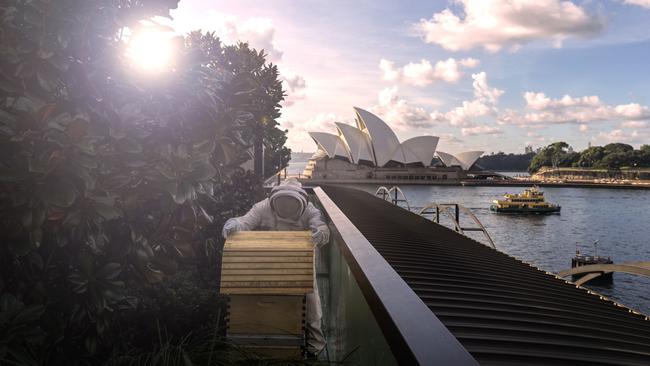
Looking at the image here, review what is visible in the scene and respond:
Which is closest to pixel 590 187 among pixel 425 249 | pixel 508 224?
pixel 508 224

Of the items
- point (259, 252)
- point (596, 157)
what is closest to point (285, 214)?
point (259, 252)

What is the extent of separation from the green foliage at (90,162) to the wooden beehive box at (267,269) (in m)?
0.32

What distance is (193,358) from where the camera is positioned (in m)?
3.19

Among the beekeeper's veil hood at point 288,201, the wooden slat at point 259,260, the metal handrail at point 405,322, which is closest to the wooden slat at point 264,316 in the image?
the wooden slat at point 259,260

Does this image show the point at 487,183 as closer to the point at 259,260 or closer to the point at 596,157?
the point at 596,157

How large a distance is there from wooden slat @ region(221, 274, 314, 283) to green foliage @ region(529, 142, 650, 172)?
550 ft

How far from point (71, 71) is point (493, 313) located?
8.86 ft

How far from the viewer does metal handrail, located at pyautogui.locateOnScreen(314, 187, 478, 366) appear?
5.11 ft

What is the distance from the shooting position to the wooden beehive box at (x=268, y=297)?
3197mm

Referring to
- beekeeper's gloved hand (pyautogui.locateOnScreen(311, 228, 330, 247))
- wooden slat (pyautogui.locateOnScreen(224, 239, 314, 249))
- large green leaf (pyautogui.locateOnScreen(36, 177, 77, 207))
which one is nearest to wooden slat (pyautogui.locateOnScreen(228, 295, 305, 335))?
wooden slat (pyautogui.locateOnScreen(224, 239, 314, 249))

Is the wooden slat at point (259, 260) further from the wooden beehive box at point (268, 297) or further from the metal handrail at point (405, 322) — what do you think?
the metal handrail at point (405, 322)

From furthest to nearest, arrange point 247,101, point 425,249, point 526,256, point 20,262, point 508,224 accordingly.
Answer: point 508,224, point 526,256, point 425,249, point 247,101, point 20,262

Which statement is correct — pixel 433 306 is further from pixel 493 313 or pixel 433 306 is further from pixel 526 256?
pixel 526 256

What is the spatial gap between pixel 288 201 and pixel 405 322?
Result: 2901 mm
